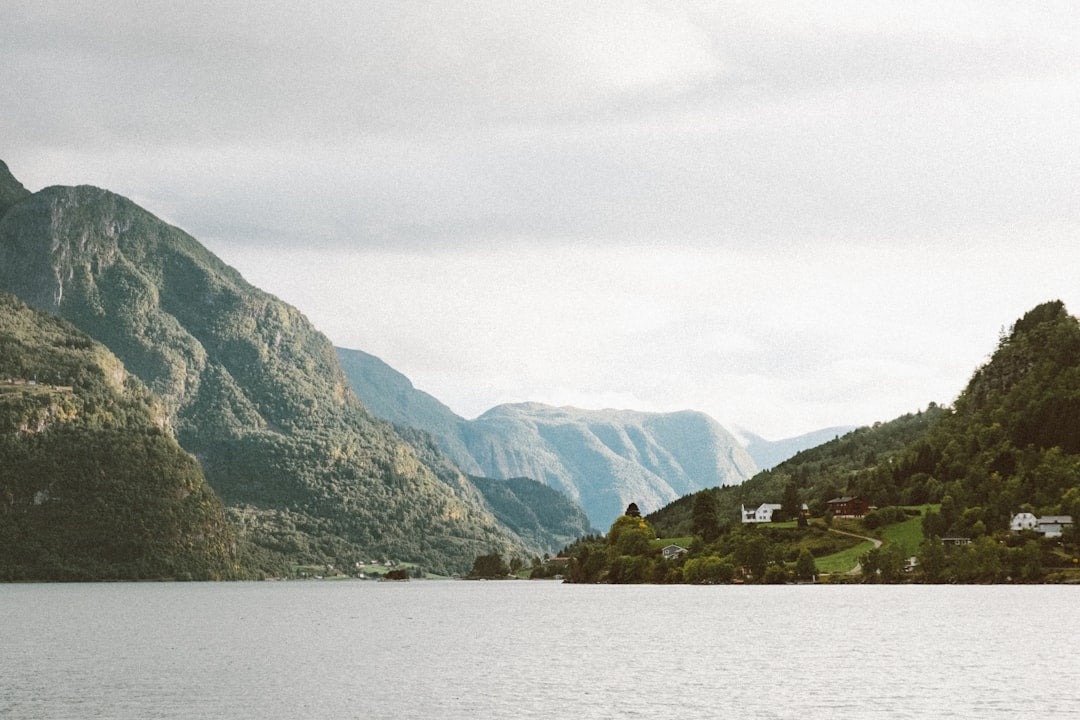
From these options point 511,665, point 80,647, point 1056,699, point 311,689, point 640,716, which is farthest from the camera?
point 80,647

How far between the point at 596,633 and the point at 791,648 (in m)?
27.0

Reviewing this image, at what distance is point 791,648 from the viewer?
112 meters

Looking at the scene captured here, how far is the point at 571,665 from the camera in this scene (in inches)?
3981

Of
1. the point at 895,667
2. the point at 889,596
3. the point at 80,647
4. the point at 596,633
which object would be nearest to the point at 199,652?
the point at 80,647

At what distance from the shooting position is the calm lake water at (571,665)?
76938 millimetres

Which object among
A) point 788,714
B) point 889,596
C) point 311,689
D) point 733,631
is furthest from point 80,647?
point 889,596

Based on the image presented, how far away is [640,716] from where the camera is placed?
73.1 metres

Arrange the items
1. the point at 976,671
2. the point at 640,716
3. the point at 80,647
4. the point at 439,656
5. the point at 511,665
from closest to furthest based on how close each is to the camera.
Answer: the point at 640,716 → the point at 976,671 → the point at 511,665 → the point at 439,656 → the point at 80,647

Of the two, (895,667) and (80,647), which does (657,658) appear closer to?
(895,667)

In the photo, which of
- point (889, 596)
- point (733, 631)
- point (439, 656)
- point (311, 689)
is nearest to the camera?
point (311, 689)

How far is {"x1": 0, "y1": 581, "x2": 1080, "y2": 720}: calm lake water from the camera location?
76938 millimetres

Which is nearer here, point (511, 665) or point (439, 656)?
point (511, 665)

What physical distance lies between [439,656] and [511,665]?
11.7m

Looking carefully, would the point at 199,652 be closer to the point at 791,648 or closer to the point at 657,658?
the point at 657,658
